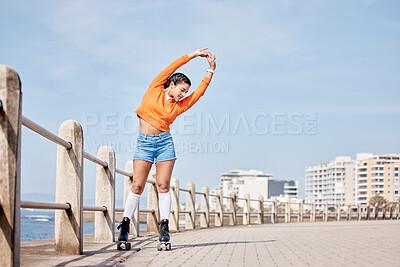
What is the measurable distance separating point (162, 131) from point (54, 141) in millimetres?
1436

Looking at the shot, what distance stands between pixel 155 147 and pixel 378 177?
179 meters

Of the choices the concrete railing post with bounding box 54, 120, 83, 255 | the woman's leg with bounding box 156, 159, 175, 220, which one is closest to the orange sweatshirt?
the woman's leg with bounding box 156, 159, 175, 220

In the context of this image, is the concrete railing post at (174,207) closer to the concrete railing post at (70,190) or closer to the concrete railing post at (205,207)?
the concrete railing post at (205,207)

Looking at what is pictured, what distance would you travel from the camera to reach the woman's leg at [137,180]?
19.2 ft

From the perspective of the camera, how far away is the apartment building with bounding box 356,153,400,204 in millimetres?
178125

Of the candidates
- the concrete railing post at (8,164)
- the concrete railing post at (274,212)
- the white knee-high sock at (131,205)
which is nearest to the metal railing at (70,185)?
the concrete railing post at (8,164)

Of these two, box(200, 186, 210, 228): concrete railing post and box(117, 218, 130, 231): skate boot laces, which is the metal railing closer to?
box(117, 218, 130, 231): skate boot laces

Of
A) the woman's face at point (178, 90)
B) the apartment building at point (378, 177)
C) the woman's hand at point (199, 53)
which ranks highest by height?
the woman's hand at point (199, 53)

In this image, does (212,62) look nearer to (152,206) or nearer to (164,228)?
(164,228)

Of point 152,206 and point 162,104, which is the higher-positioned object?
point 162,104

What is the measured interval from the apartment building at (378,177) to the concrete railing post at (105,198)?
176982 millimetres

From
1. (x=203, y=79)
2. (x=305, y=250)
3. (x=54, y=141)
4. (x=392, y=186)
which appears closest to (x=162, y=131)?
(x=203, y=79)

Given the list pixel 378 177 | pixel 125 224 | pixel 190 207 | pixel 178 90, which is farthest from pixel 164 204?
pixel 378 177

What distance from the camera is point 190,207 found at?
1387 cm
